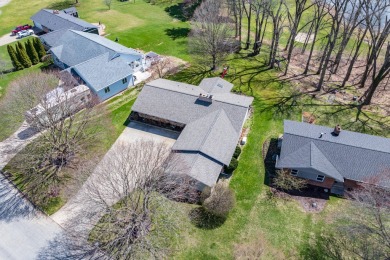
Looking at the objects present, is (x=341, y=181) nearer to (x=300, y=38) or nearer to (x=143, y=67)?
(x=143, y=67)

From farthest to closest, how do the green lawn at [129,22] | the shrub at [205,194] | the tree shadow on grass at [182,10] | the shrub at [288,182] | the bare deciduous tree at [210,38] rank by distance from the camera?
the tree shadow on grass at [182,10] → the green lawn at [129,22] → the bare deciduous tree at [210,38] → the shrub at [288,182] → the shrub at [205,194]

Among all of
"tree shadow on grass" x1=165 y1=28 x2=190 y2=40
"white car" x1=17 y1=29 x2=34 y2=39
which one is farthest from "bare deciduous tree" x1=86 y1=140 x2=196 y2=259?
"white car" x1=17 y1=29 x2=34 y2=39

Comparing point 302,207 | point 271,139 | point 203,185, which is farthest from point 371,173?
point 203,185

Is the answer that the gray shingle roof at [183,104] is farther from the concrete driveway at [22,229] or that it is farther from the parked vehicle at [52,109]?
the concrete driveway at [22,229]

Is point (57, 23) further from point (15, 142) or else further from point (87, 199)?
point (87, 199)

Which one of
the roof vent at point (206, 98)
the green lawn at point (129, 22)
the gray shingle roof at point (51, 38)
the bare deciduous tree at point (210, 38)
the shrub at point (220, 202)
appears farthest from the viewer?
the green lawn at point (129, 22)

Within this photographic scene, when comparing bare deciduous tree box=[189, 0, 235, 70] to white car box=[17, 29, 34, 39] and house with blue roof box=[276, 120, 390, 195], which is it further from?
white car box=[17, 29, 34, 39]

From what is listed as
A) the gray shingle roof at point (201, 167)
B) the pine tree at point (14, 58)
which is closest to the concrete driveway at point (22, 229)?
the gray shingle roof at point (201, 167)
